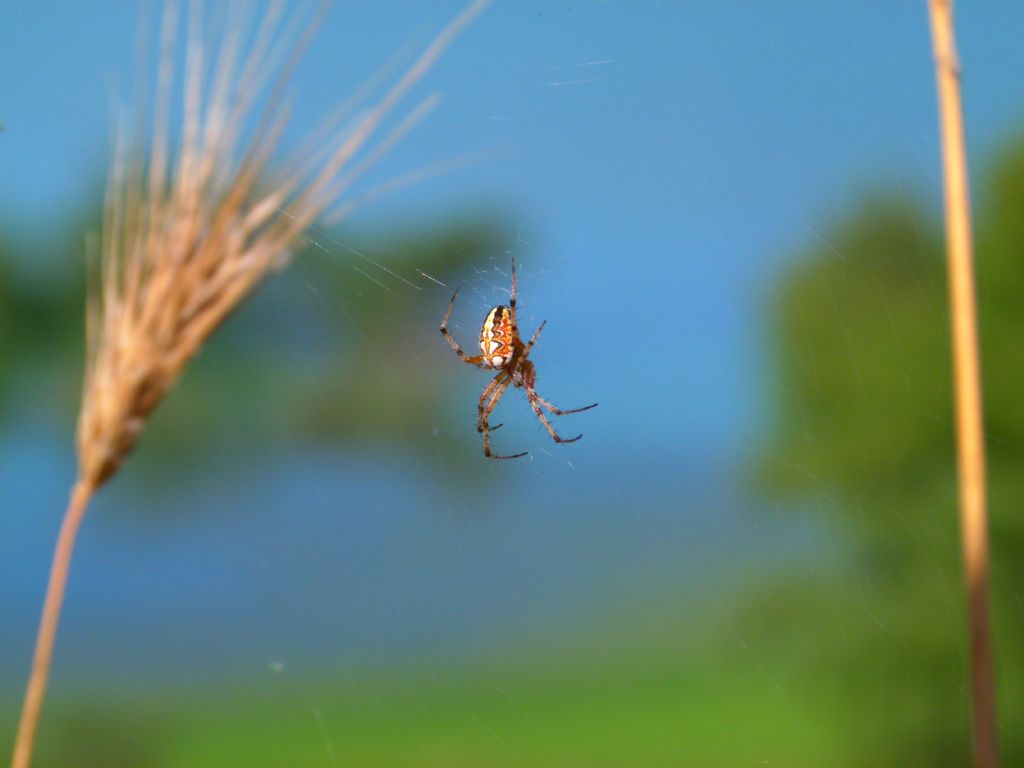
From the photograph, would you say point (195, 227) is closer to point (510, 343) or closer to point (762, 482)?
point (510, 343)

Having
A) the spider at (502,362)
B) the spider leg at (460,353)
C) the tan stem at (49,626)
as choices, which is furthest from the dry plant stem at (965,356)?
the spider leg at (460,353)

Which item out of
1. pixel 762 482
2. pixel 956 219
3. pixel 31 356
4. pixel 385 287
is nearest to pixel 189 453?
pixel 31 356

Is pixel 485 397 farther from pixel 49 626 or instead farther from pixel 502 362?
pixel 49 626

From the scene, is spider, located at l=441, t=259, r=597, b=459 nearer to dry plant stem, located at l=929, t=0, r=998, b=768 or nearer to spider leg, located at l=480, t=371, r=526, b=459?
spider leg, located at l=480, t=371, r=526, b=459

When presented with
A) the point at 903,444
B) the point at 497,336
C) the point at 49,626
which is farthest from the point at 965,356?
the point at 903,444

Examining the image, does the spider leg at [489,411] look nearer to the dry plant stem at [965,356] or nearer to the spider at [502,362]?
the spider at [502,362]

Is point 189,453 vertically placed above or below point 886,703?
above
